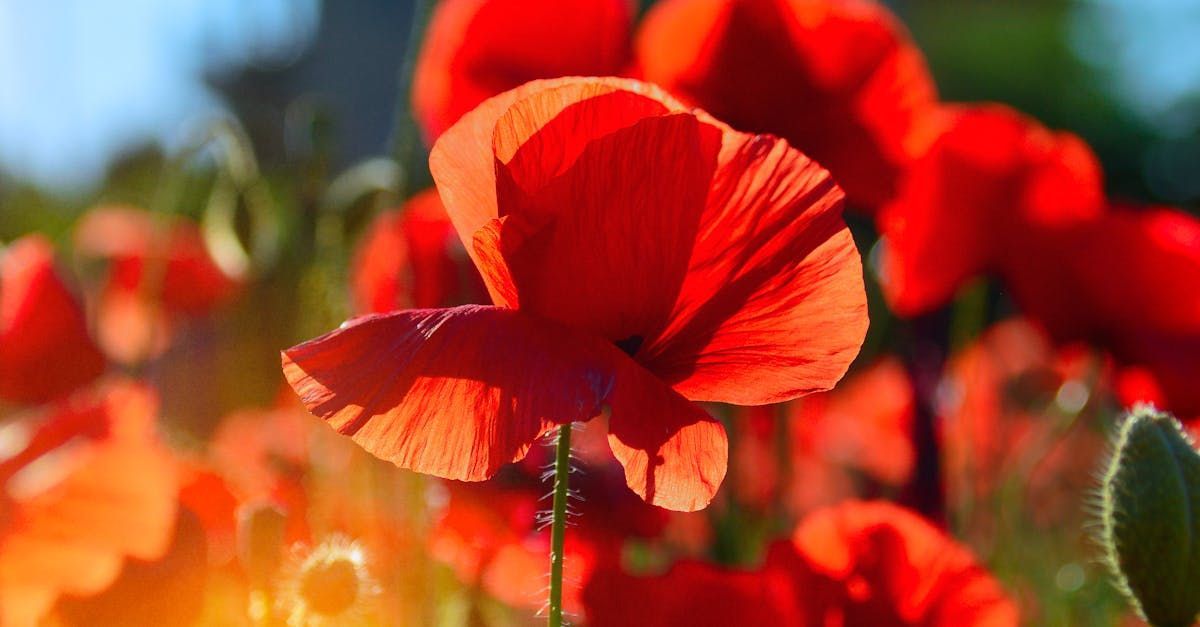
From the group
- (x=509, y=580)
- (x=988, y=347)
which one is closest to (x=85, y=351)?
(x=509, y=580)

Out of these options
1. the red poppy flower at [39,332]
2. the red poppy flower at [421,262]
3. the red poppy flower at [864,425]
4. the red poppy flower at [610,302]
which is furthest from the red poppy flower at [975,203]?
the red poppy flower at [39,332]

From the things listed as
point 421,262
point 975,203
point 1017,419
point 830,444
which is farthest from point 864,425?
point 421,262

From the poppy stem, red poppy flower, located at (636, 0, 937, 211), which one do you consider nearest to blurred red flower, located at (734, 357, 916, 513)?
red poppy flower, located at (636, 0, 937, 211)

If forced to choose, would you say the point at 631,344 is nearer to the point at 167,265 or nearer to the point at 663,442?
the point at 663,442

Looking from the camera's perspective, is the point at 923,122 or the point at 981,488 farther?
the point at 981,488

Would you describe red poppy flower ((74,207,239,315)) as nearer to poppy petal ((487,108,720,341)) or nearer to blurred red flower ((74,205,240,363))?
blurred red flower ((74,205,240,363))

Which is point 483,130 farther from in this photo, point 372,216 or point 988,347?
point 988,347
